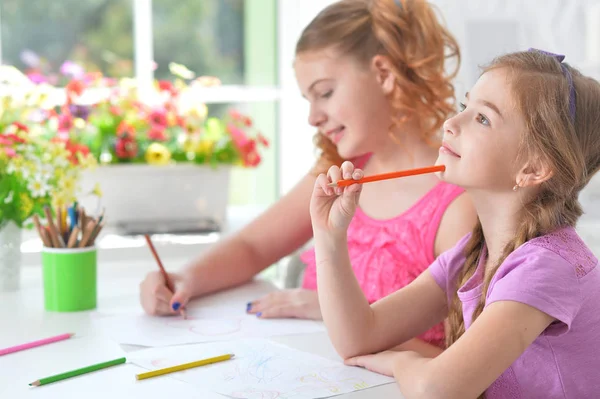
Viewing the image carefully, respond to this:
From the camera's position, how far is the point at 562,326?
956 mm

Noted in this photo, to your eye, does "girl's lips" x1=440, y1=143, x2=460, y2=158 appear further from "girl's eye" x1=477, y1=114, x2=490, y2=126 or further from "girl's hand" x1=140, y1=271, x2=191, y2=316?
"girl's hand" x1=140, y1=271, x2=191, y2=316

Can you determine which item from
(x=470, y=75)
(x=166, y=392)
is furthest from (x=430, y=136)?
(x=166, y=392)

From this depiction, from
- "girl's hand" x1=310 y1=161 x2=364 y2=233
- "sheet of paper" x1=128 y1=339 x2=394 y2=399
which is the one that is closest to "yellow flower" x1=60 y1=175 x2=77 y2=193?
"sheet of paper" x1=128 y1=339 x2=394 y2=399

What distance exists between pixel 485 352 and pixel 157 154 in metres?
1.55

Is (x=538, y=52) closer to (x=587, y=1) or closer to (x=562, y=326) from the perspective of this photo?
(x=562, y=326)

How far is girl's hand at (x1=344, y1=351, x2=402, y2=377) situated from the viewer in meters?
1.08

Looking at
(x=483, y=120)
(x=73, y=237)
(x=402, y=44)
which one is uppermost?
(x=402, y=44)

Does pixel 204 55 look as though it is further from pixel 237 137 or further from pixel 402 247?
pixel 402 247

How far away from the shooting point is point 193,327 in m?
1.29

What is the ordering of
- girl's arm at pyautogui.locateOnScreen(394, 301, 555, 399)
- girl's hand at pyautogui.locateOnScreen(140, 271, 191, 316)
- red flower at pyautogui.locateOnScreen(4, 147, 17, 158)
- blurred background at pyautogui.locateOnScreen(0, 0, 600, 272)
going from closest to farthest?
girl's arm at pyautogui.locateOnScreen(394, 301, 555, 399), girl's hand at pyautogui.locateOnScreen(140, 271, 191, 316), red flower at pyautogui.locateOnScreen(4, 147, 17, 158), blurred background at pyautogui.locateOnScreen(0, 0, 600, 272)

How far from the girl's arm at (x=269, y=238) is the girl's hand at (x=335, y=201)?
0.46 metres

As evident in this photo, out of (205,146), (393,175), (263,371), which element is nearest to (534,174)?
(393,175)

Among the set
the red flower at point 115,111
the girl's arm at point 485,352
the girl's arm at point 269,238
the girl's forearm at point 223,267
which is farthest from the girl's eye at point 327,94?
the red flower at point 115,111

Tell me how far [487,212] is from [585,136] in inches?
6.3
